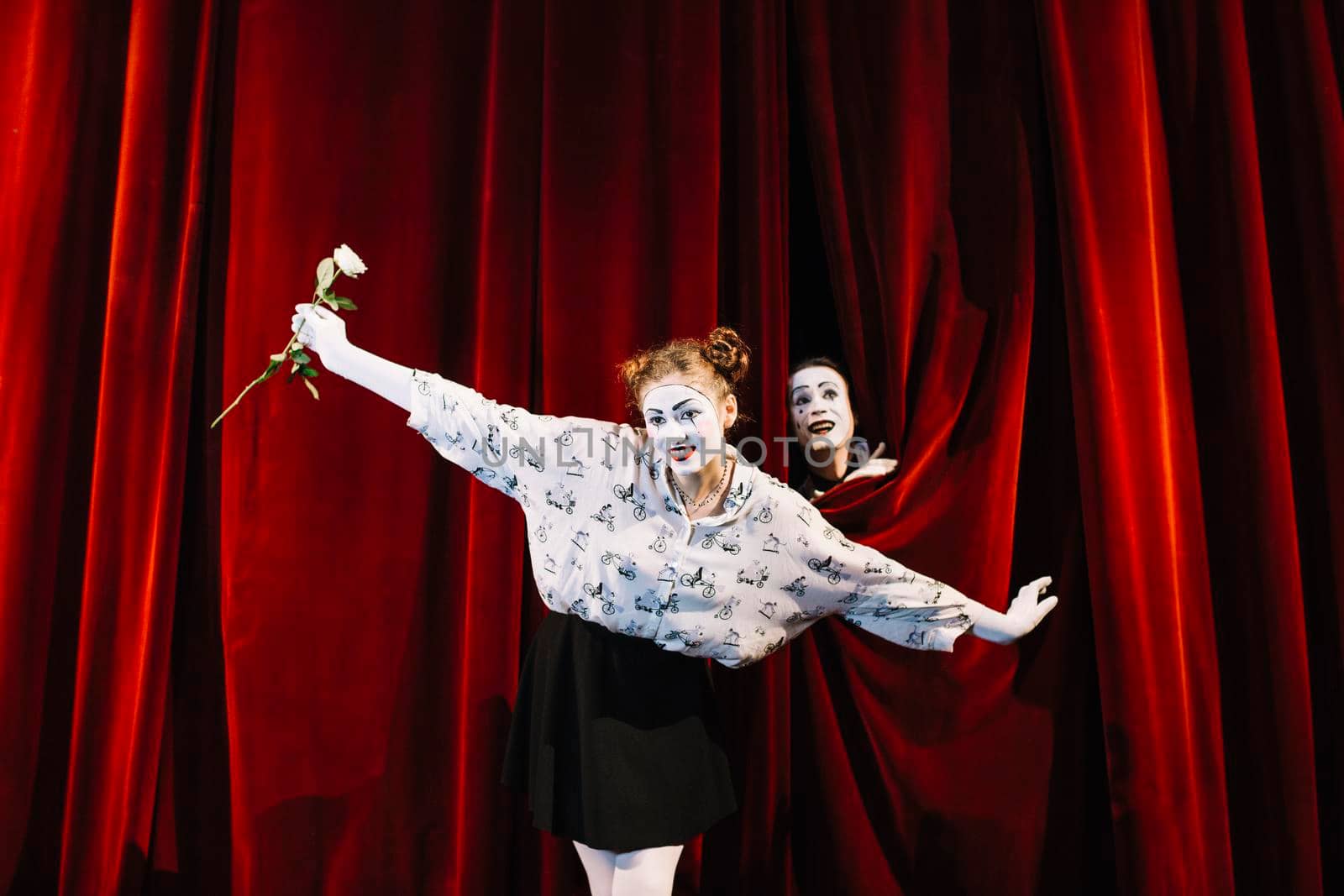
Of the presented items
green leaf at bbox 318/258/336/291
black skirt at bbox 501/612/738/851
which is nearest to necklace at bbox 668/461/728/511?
black skirt at bbox 501/612/738/851

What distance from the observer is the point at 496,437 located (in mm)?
1302

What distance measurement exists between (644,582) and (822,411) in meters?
0.55

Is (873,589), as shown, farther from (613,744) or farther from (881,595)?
(613,744)

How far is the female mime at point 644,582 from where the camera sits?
1.28m

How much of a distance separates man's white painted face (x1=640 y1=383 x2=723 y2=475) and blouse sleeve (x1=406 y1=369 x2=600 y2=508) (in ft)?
0.38

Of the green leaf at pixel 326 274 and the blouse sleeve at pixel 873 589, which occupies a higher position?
the green leaf at pixel 326 274

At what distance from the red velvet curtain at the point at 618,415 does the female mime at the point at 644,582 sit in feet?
0.84

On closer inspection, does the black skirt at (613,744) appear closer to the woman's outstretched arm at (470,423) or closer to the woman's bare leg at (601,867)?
the woman's bare leg at (601,867)

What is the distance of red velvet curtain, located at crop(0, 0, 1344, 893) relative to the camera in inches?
63.3

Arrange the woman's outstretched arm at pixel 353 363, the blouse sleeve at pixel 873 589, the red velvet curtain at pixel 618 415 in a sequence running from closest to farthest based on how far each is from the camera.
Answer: the woman's outstretched arm at pixel 353 363
the blouse sleeve at pixel 873 589
the red velvet curtain at pixel 618 415

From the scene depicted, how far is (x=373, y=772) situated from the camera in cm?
164

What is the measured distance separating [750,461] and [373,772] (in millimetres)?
898

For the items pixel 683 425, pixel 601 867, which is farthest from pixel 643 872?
pixel 683 425

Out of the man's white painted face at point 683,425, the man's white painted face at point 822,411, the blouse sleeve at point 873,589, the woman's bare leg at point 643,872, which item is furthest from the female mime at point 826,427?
the woman's bare leg at point 643,872
